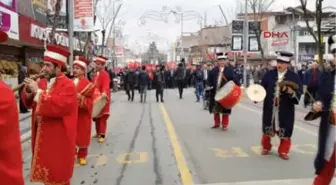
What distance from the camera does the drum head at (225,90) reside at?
11.7 metres

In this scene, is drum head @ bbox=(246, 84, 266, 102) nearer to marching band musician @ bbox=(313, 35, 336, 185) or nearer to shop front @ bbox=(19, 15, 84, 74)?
marching band musician @ bbox=(313, 35, 336, 185)

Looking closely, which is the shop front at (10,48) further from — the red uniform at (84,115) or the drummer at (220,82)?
the red uniform at (84,115)

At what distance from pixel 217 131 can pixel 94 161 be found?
4376 millimetres

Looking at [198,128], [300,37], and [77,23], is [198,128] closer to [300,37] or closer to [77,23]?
[77,23]

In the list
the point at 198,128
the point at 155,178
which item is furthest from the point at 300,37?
the point at 155,178

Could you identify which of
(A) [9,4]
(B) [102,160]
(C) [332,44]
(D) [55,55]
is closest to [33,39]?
(A) [9,4]

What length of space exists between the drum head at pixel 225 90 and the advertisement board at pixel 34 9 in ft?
47.0

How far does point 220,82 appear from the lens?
40.9 ft

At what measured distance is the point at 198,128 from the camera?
1281cm

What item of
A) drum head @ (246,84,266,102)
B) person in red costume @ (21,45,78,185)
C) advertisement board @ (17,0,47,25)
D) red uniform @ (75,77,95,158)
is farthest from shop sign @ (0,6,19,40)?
person in red costume @ (21,45,78,185)

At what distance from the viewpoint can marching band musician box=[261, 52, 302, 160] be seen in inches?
328

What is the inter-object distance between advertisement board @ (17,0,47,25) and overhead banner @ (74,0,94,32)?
17.9ft

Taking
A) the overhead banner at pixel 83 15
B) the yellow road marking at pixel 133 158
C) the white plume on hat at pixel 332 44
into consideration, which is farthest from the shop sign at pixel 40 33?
the white plume on hat at pixel 332 44

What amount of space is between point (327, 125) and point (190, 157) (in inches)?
147
